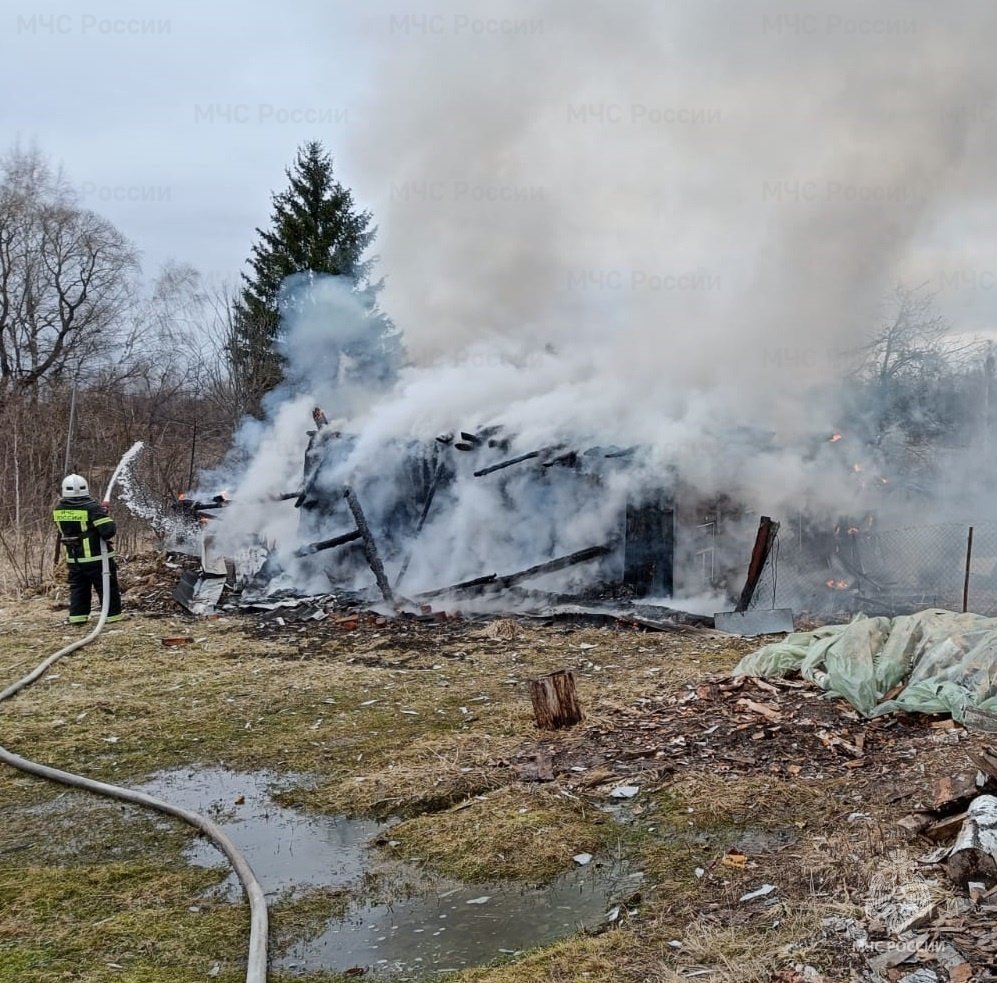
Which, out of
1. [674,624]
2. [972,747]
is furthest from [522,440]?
[972,747]

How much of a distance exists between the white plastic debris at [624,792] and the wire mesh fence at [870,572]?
7021 mm

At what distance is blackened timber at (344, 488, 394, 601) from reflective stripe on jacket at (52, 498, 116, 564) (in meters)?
3.21

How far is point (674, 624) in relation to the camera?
401 inches

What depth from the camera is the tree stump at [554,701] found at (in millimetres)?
6258

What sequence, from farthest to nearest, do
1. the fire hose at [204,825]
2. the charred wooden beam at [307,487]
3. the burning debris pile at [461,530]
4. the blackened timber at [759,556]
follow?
1. the charred wooden beam at [307,487]
2. the burning debris pile at [461,530]
3. the blackened timber at [759,556]
4. the fire hose at [204,825]

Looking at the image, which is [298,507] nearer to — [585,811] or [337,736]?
[337,736]

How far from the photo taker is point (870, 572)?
12.9 metres

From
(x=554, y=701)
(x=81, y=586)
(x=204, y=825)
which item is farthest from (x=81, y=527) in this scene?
(x=554, y=701)

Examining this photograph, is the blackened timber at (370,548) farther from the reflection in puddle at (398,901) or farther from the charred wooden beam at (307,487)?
the reflection in puddle at (398,901)

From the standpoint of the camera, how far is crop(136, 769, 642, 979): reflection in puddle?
358cm

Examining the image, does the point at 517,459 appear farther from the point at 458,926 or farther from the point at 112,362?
the point at 112,362

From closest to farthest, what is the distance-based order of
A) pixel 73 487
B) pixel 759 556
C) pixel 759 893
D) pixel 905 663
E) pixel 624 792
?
1. pixel 759 893
2. pixel 624 792
3. pixel 905 663
4. pixel 759 556
5. pixel 73 487

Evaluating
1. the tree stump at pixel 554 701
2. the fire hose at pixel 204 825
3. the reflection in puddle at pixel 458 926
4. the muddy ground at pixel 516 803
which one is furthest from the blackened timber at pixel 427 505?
the reflection in puddle at pixel 458 926

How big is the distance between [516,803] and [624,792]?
2.20 ft
